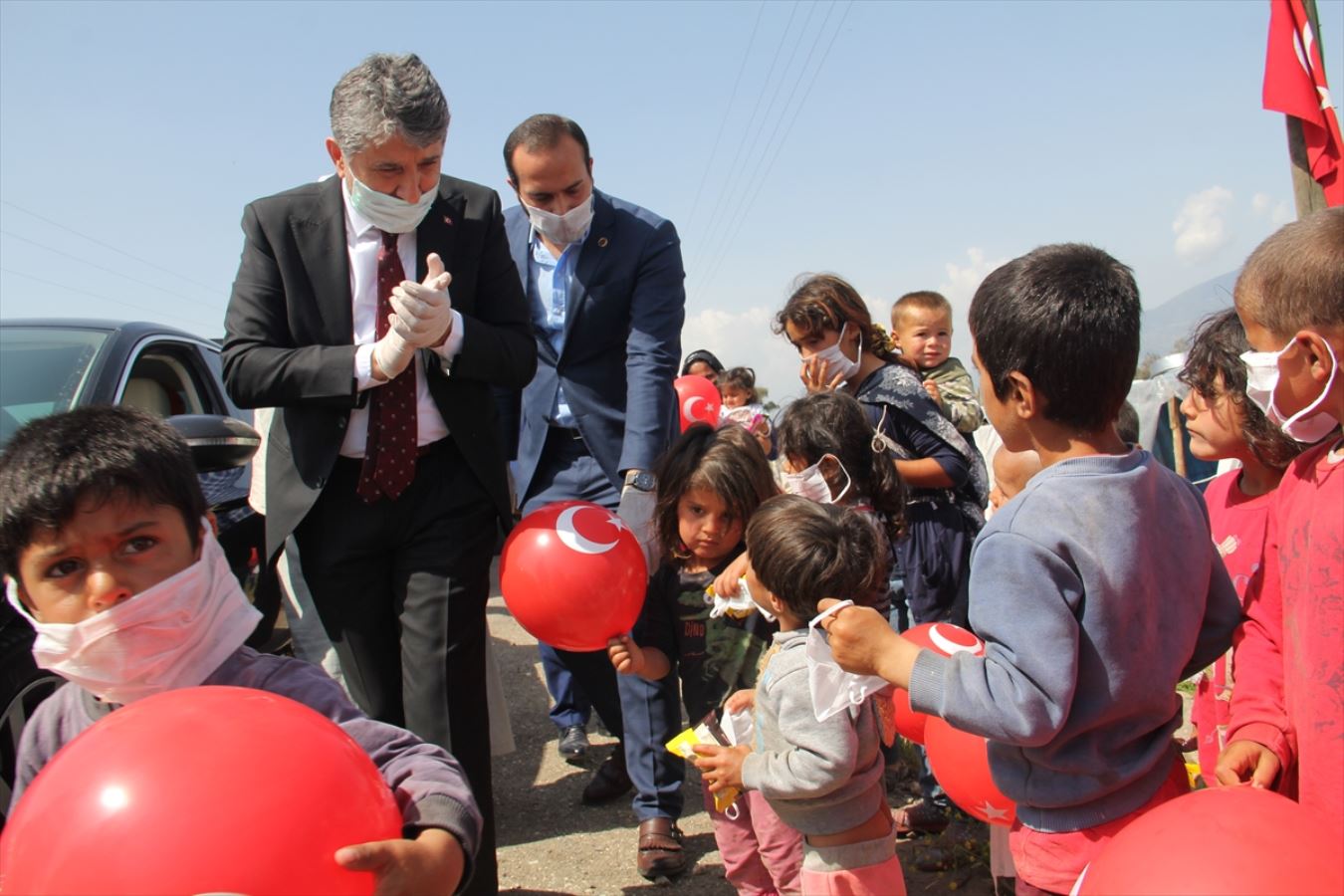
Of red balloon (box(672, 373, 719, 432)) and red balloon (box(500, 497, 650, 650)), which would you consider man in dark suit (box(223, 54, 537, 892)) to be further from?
red balloon (box(672, 373, 719, 432))

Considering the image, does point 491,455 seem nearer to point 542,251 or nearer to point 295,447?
point 295,447

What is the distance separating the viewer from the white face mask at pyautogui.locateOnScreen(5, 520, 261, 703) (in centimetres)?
187

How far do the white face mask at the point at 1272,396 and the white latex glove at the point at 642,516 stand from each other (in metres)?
2.10

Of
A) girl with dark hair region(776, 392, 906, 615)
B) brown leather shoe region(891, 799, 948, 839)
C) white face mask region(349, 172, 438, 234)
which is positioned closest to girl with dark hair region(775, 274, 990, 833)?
brown leather shoe region(891, 799, 948, 839)

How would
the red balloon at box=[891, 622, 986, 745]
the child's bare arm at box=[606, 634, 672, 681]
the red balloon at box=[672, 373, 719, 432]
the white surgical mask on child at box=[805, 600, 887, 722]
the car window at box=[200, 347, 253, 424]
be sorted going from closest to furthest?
the white surgical mask on child at box=[805, 600, 887, 722] → the red balloon at box=[891, 622, 986, 745] → the child's bare arm at box=[606, 634, 672, 681] → the car window at box=[200, 347, 253, 424] → the red balloon at box=[672, 373, 719, 432]

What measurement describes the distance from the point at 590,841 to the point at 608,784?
1.33 ft

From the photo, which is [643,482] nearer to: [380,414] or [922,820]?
[380,414]

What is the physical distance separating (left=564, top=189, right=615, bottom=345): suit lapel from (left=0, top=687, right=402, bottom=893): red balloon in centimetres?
266

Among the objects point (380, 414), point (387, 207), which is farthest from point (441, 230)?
point (380, 414)

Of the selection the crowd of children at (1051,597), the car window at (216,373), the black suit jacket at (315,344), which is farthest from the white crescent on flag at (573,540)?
the car window at (216,373)

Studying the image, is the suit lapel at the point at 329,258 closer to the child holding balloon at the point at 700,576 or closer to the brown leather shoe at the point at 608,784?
the child holding balloon at the point at 700,576

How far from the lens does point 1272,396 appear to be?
6.38 ft

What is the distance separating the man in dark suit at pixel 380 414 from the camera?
3.07m

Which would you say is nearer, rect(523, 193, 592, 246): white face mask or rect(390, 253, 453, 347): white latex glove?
rect(390, 253, 453, 347): white latex glove
